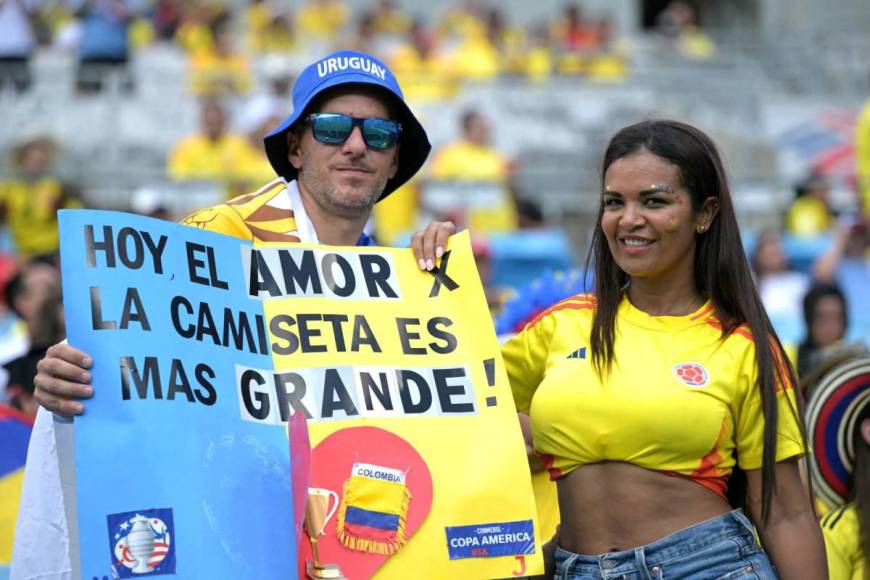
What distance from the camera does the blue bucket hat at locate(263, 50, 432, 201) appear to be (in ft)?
15.1

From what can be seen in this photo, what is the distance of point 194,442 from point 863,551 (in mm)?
2271

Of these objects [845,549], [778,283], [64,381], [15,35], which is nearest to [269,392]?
[64,381]

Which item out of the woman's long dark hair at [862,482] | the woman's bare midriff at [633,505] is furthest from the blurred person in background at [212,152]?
the woman's bare midriff at [633,505]

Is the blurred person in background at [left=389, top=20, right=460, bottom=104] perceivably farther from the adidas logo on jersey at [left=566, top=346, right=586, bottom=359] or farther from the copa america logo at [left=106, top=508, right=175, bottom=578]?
the copa america logo at [left=106, top=508, right=175, bottom=578]

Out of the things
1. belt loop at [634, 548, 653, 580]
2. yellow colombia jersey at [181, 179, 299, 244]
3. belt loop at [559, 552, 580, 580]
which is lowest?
belt loop at [634, 548, 653, 580]

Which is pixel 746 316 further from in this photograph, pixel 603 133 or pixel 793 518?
pixel 603 133

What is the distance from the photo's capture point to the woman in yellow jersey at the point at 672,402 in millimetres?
3766

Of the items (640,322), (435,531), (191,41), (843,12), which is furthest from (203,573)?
(843,12)

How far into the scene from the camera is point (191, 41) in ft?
55.1

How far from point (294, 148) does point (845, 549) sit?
221cm

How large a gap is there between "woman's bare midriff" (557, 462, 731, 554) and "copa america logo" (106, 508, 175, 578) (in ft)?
3.57

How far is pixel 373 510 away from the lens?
387 centimetres

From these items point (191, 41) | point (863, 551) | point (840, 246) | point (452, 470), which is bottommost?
point (863, 551)

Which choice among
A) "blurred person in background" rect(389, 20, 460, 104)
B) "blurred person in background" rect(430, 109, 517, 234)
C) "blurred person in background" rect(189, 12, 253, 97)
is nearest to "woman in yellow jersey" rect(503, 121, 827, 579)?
"blurred person in background" rect(430, 109, 517, 234)
